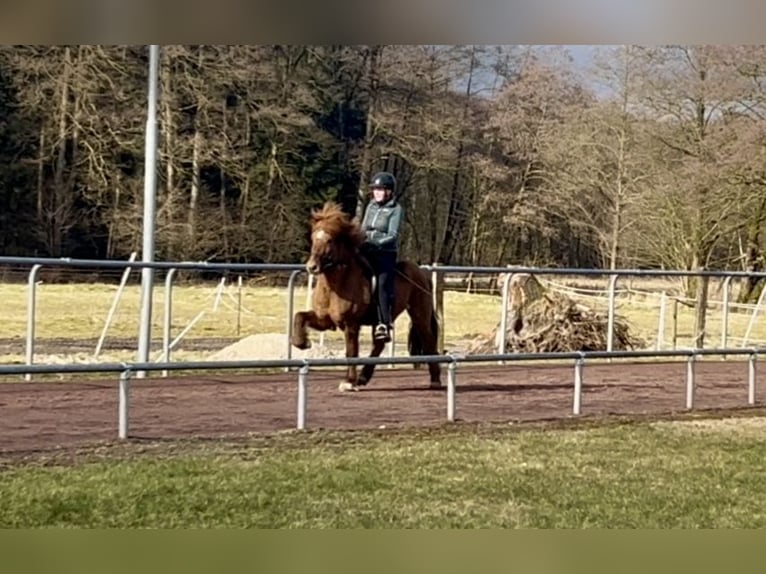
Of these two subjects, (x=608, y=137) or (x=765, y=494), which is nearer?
(x=765, y=494)

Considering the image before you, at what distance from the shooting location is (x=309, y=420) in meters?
7.45

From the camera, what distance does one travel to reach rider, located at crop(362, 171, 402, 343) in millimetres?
8609

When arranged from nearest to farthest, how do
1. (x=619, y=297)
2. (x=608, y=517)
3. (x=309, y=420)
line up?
1. (x=608, y=517)
2. (x=309, y=420)
3. (x=619, y=297)

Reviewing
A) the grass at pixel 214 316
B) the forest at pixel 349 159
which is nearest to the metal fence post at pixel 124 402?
the grass at pixel 214 316

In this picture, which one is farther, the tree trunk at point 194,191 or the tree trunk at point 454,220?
the tree trunk at point 454,220

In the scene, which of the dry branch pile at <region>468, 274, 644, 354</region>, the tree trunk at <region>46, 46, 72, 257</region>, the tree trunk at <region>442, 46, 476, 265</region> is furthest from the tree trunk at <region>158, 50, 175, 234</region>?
the dry branch pile at <region>468, 274, 644, 354</region>

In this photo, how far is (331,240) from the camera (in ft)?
27.4

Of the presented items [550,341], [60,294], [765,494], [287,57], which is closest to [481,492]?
[765,494]

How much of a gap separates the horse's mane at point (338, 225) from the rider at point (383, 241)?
0.09m

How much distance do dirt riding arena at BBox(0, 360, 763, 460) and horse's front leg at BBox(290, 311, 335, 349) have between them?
0.45 meters

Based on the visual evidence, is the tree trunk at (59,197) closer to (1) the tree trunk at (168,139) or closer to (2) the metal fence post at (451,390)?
(1) the tree trunk at (168,139)

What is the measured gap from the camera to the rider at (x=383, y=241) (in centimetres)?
861

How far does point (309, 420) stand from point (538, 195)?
15188mm

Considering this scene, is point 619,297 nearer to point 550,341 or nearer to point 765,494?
point 550,341
